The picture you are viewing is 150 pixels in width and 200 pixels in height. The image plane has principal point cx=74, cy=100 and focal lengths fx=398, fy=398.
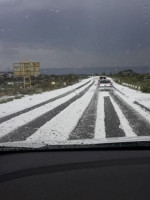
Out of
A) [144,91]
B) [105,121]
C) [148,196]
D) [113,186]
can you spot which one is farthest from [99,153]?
[144,91]

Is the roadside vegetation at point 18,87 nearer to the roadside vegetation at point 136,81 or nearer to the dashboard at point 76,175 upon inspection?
the dashboard at point 76,175

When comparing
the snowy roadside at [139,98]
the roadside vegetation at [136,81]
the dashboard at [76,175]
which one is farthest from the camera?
the roadside vegetation at [136,81]

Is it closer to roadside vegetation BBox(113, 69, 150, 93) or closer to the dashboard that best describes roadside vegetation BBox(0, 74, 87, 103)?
the dashboard

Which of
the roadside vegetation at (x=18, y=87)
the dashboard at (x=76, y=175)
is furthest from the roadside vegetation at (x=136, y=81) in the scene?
the dashboard at (x=76, y=175)

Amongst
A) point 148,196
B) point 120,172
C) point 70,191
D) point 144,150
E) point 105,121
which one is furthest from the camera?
point 105,121

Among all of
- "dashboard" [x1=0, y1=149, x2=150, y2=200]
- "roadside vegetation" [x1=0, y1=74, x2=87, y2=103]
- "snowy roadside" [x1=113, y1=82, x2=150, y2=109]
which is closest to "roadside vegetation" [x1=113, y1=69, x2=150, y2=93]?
"snowy roadside" [x1=113, y1=82, x2=150, y2=109]

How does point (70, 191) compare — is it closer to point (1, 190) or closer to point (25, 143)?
point (1, 190)

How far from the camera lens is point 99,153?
3025 mm

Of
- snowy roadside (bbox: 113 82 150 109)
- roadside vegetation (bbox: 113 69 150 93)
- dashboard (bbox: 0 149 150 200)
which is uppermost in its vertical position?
dashboard (bbox: 0 149 150 200)

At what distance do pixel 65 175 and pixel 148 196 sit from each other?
0.63 meters

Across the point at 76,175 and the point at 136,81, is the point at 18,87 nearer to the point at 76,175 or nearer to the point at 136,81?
the point at 136,81

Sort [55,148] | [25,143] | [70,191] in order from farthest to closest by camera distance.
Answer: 1. [25,143]
2. [55,148]
3. [70,191]

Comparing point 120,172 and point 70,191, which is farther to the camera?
point 120,172

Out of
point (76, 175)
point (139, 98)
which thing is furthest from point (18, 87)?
point (76, 175)
